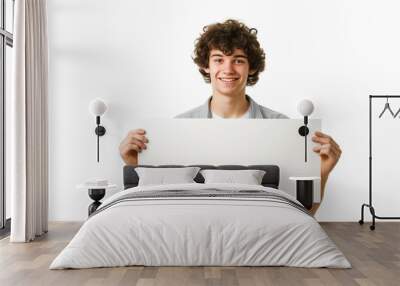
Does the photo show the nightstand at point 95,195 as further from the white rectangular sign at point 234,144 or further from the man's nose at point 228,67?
the man's nose at point 228,67

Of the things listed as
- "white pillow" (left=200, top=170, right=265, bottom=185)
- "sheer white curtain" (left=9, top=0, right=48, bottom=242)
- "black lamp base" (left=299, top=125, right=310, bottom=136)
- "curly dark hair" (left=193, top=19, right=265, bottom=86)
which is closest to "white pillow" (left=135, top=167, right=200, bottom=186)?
"white pillow" (left=200, top=170, right=265, bottom=185)

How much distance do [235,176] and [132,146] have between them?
1411 mm

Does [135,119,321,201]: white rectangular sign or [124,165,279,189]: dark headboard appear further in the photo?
[135,119,321,201]: white rectangular sign

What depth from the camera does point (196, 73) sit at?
688cm

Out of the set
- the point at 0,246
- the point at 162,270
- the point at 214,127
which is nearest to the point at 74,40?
the point at 214,127

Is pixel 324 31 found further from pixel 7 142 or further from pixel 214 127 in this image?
pixel 7 142

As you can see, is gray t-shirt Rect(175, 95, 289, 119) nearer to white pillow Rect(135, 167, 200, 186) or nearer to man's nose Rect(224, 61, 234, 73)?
man's nose Rect(224, 61, 234, 73)

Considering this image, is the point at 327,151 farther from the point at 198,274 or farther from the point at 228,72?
the point at 198,274

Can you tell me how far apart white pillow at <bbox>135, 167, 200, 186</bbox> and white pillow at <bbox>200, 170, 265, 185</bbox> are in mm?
201

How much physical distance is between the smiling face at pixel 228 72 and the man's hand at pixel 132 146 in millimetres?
1043

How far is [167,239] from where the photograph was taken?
169 inches

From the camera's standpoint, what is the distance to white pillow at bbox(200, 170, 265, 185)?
6.11 meters

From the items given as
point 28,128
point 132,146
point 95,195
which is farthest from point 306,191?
point 28,128

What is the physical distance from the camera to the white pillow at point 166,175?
244 inches
